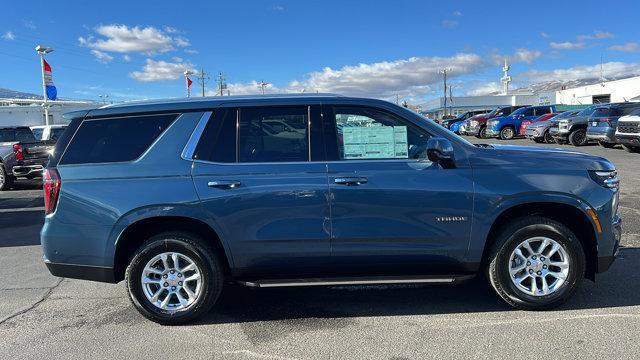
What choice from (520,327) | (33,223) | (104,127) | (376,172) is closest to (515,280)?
(520,327)

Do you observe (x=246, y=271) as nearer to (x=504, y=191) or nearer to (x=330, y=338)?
(x=330, y=338)

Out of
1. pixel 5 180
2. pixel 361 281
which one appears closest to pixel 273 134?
pixel 361 281

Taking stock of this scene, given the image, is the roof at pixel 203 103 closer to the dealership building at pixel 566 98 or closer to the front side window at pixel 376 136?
the front side window at pixel 376 136

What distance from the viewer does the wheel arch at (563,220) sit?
4195 mm

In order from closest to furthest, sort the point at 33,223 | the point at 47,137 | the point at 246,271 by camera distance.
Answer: the point at 246,271 < the point at 33,223 < the point at 47,137

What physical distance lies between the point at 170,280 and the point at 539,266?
3.07m

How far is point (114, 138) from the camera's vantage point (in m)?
4.23

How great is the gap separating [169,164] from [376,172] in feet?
5.47

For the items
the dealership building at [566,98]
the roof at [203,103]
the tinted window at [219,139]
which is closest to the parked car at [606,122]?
the roof at [203,103]

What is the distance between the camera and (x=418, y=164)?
412 cm

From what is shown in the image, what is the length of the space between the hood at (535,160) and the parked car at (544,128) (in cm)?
1901

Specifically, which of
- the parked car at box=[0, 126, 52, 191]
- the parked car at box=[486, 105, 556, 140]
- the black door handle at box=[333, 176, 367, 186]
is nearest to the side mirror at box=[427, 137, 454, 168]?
the black door handle at box=[333, 176, 367, 186]

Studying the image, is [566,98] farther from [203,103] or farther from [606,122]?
[203,103]

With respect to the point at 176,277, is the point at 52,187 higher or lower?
higher
